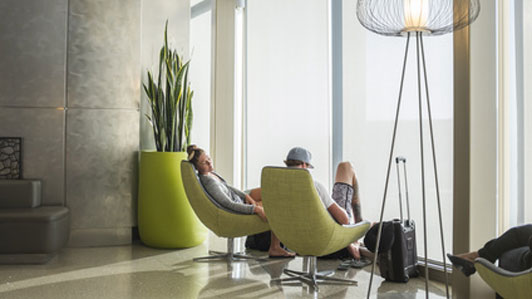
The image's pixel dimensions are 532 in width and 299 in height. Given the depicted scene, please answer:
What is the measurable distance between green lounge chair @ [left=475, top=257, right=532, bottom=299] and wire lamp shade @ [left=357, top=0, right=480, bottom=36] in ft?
5.04

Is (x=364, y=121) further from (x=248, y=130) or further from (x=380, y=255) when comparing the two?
(x=248, y=130)

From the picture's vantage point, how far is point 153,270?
4.71 metres

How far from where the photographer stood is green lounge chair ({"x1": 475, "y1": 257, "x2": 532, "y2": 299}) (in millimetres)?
2508

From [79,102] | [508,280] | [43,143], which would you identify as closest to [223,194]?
[79,102]

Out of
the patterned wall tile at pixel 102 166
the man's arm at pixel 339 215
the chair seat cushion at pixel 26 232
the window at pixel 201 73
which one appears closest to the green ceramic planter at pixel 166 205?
the patterned wall tile at pixel 102 166

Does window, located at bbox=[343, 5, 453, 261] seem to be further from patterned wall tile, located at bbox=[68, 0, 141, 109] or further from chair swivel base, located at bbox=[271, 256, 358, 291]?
patterned wall tile, located at bbox=[68, 0, 141, 109]

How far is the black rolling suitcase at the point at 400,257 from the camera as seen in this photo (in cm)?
420

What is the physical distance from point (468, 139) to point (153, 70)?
12.8 feet

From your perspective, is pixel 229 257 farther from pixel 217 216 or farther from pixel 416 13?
pixel 416 13

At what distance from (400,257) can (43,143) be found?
3.94 m

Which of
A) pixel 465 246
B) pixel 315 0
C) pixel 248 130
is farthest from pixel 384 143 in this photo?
pixel 248 130

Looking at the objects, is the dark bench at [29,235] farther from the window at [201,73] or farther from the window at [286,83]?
the window at [286,83]

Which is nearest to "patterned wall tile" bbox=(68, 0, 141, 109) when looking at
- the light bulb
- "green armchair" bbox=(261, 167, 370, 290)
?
"green armchair" bbox=(261, 167, 370, 290)

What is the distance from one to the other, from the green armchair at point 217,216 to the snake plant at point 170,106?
975 millimetres
